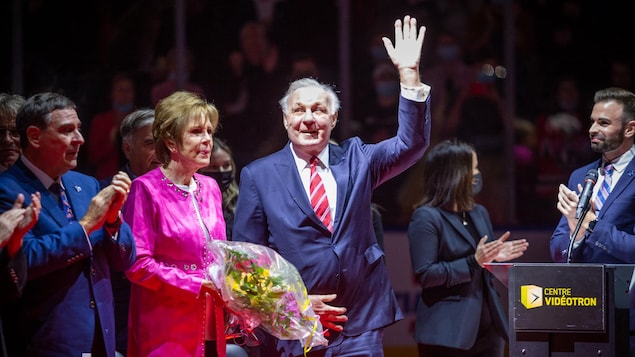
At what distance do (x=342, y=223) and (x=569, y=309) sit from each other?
3.20ft

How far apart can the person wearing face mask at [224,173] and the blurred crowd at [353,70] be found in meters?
2.73

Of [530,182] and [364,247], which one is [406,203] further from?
[364,247]

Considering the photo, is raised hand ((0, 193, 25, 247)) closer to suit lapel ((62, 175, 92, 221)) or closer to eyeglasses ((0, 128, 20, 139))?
suit lapel ((62, 175, 92, 221))

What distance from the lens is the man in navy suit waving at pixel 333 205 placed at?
3924 mm

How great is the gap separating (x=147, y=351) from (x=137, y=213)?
1.84 feet

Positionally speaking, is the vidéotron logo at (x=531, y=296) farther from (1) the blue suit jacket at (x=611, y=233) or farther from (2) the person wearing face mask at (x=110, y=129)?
(2) the person wearing face mask at (x=110, y=129)

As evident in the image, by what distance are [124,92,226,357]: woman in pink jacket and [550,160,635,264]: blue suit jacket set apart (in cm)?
179

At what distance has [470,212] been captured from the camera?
18.0 ft

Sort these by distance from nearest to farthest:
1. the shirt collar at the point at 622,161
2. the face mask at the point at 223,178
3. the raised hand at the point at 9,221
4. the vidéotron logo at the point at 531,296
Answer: the raised hand at the point at 9,221
the vidéotron logo at the point at 531,296
the shirt collar at the point at 622,161
the face mask at the point at 223,178

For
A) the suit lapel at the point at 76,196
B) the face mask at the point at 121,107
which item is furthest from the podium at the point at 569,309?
the face mask at the point at 121,107

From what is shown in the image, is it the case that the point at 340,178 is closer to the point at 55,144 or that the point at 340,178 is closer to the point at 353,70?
the point at 55,144

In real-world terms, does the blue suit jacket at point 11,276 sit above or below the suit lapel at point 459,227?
above

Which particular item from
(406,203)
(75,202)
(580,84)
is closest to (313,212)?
(75,202)

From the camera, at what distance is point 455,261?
5.25 m
